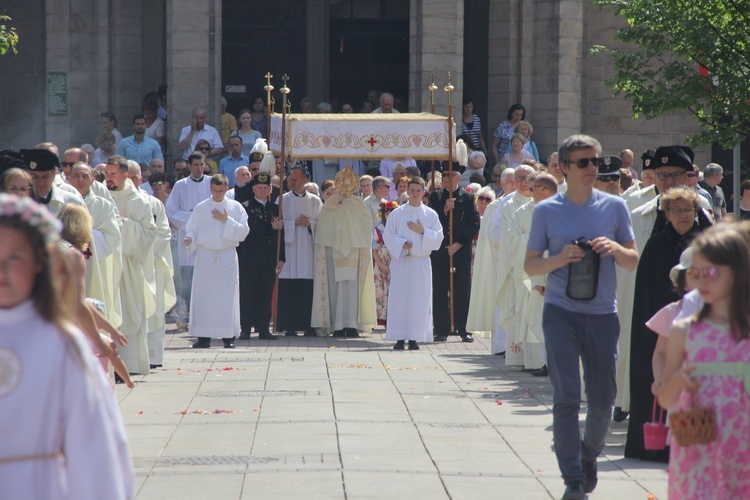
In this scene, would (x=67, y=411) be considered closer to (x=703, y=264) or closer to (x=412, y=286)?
(x=703, y=264)

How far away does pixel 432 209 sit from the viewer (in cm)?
1650

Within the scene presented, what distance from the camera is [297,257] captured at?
17547mm

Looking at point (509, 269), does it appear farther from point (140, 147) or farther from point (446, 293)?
point (140, 147)

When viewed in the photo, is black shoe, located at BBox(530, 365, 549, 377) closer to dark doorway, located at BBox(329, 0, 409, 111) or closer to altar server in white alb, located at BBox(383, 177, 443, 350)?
altar server in white alb, located at BBox(383, 177, 443, 350)

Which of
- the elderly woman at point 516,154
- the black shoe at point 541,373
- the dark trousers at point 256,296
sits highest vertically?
the elderly woman at point 516,154

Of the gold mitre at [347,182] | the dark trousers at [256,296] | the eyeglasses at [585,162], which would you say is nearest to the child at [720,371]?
the eyeglasses at [585,162]

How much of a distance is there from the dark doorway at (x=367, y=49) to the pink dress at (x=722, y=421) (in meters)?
20.4

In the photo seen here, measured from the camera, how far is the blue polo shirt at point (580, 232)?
286 inches

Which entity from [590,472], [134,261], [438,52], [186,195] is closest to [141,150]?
[186,195]

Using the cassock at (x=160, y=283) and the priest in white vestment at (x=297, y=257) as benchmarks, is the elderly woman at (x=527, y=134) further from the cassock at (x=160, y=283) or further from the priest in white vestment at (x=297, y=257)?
the cassock at (x=160, y=283)

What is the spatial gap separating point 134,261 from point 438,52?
30.1 ft

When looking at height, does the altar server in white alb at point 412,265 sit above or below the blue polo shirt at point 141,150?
below

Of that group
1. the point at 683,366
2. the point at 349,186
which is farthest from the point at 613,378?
the point at 349,186

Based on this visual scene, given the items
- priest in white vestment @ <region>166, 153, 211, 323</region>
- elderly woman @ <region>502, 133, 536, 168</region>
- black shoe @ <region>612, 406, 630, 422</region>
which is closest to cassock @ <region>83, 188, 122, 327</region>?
black shoe @ <region>612, 406, 630, 422</region>
